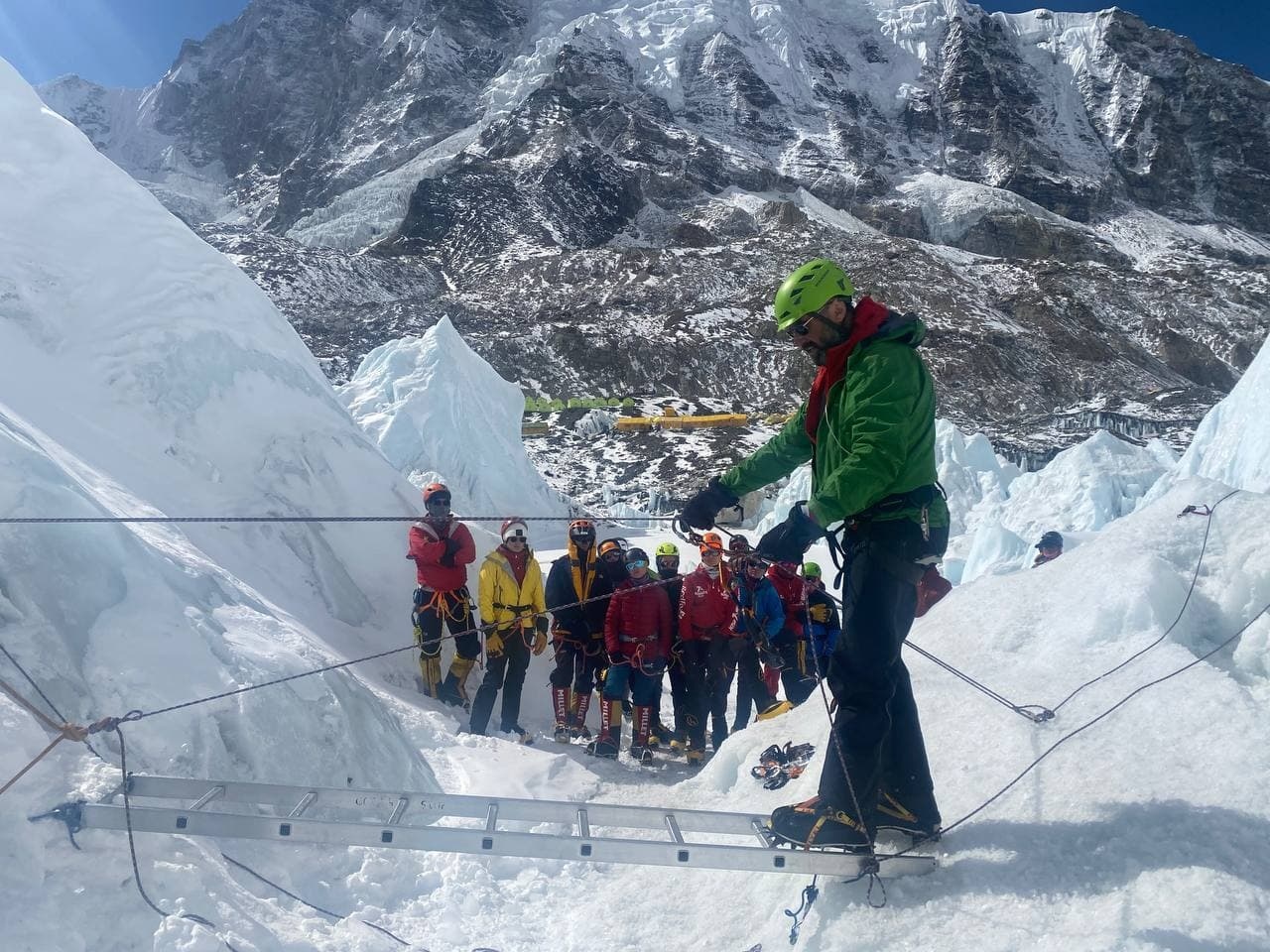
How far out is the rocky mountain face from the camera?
207ft

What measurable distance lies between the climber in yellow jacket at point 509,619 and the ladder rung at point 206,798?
3081 millimetres

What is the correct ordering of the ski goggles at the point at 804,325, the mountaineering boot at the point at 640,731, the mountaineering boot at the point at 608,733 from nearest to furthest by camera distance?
1. the ski goggles at the point at 804,325
2. the mountaineering boot at the point at 608,733
3. the mountaineering boot at the point at 640,731

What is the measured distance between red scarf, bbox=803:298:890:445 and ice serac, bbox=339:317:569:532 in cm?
1453

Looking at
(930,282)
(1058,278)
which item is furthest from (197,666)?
(1058,278)

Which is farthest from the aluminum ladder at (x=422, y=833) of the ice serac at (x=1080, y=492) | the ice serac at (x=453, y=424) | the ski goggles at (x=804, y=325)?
the ice serac at (x=1080, y=492)

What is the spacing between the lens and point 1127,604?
3.51 metres

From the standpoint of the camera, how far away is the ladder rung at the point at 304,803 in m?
2.72

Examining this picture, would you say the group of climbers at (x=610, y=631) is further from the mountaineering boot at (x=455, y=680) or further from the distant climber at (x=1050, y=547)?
the distant climber at (x=1050, y=547)

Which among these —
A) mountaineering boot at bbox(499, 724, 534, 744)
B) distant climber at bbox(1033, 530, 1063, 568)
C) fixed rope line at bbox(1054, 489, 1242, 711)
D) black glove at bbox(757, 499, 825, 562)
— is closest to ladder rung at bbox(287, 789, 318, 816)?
black glove at bbox(757, 499, 825, 562)

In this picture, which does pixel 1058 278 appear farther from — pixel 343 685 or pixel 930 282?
pixel 343 685

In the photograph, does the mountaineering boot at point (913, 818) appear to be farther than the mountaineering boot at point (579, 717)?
No

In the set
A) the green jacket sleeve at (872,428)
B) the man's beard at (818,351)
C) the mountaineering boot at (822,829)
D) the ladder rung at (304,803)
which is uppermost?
the man's beard at (818,351)

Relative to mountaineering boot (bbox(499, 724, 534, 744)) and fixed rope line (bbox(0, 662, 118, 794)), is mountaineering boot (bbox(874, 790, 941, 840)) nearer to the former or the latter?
fixed rope line (bbox(0, 662, 118, 794))

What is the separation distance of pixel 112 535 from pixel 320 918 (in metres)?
1.83
